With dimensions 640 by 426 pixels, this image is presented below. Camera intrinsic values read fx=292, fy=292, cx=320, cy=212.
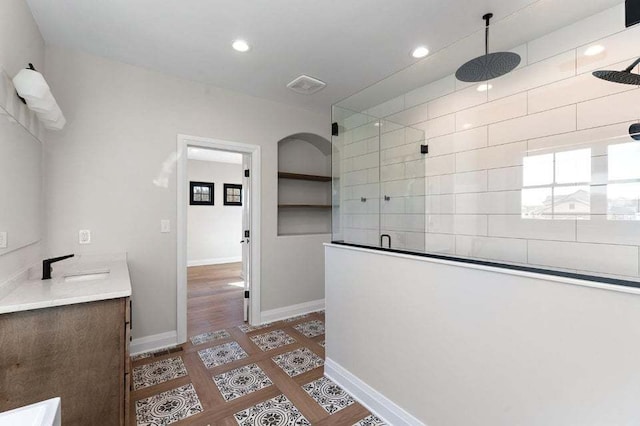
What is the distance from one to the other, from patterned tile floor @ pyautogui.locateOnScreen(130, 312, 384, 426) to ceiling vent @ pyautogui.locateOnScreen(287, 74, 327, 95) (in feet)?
8.58

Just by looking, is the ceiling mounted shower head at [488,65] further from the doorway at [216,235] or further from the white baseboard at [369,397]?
the white baseboard at [369,397]

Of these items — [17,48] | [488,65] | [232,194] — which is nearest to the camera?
[17,48]

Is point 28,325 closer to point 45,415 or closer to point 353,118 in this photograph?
point 45,415

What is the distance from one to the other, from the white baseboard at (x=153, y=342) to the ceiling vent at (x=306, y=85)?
2776 mm

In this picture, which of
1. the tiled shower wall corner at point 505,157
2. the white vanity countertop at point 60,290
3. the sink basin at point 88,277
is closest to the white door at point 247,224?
the tiled shower wall corner at point 505,157

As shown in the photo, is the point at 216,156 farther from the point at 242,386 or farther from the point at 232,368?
the point at 242,386

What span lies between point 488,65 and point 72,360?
3.28 m

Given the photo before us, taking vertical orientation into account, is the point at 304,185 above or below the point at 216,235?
above

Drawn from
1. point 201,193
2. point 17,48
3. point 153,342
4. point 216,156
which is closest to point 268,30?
point 17,48

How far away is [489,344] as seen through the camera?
1338 mm

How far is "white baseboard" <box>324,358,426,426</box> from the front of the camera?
1.73 m

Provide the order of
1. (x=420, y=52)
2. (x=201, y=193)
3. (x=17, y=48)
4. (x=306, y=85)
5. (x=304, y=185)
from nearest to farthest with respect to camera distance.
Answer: (x=17, y=48), (x=420, y=52), (x=306, y=85), (x=304, y=185), (x=201, y=193)

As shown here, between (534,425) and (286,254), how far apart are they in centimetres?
282

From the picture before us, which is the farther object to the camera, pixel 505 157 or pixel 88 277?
pixel 505 157
